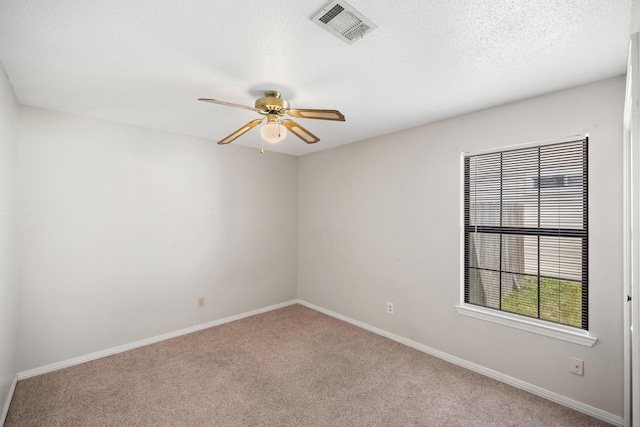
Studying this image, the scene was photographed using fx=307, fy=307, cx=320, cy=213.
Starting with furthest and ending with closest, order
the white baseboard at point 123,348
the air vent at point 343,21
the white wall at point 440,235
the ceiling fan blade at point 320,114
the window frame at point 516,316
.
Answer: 1. the white baseboard at point 123,348
2. the window frame at point 516,316
3. the white wall at point 440,235
4. the ceiling fan blade at point 320,114
5. the air vent at point 343,21

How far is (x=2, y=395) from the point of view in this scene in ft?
6.89

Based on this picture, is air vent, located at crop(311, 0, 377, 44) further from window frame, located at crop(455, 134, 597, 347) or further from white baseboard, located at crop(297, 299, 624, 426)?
white baseboard, located at crop(297, 299, 624, 426)

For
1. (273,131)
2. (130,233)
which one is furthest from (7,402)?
(273,131)

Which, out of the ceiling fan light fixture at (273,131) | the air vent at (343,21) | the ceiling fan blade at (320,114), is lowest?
the ceiling fan light fixture at (273,131)

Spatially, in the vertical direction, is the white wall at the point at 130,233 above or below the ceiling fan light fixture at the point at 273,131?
below

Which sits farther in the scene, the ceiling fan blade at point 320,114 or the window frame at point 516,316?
the window frame at point 516,316

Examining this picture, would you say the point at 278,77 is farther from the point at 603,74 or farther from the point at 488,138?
the point at 603,74

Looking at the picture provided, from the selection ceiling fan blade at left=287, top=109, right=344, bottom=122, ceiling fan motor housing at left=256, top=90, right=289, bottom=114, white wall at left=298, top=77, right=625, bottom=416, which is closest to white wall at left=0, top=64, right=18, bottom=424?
ceiling fan motor housing at left=256, top=90, right=289, bottom=114

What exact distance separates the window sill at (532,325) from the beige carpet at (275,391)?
502 millimetres

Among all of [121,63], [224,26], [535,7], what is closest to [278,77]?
[224,26]

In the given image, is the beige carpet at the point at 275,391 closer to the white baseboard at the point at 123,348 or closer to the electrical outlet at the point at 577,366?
the white baseboard at the point at 123,348

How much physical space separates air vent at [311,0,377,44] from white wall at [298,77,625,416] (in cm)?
172

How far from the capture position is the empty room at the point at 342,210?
1631 millimetres

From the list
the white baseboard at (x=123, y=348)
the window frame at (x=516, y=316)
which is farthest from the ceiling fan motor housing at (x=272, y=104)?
the white baseboard at (x=123, y=348)
